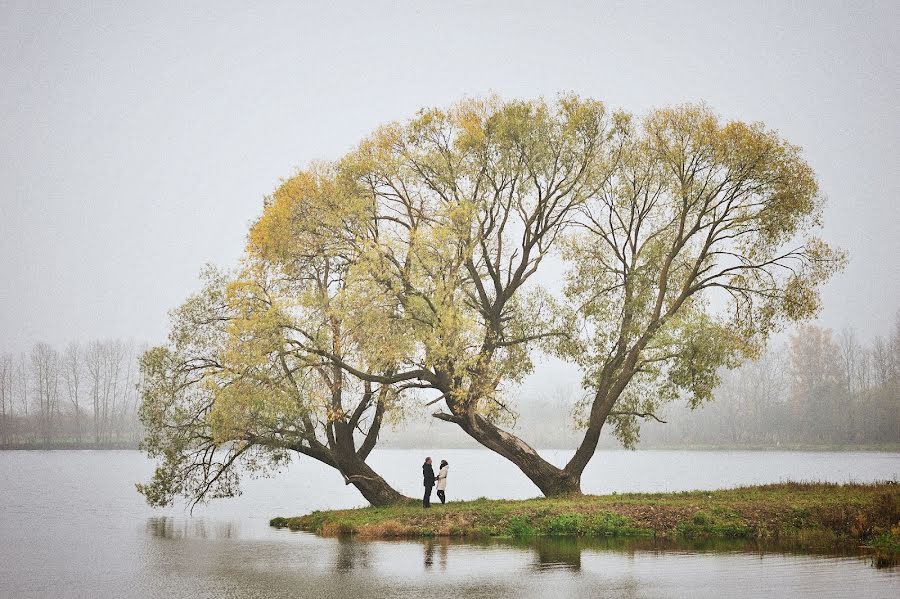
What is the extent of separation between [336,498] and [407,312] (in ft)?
90.8

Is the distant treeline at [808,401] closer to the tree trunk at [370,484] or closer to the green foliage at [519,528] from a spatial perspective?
the tree trunk at [370,484]

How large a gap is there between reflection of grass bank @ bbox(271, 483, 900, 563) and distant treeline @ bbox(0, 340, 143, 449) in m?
125

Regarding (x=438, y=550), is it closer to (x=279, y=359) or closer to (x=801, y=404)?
(x=279, y=359)

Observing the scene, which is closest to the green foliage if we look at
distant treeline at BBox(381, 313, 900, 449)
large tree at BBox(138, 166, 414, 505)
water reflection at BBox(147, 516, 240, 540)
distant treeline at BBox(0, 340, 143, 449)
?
large tree at BBox(138, 166, 414, 505)

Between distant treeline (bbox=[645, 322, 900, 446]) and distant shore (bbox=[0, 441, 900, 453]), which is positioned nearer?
distant shore (bbox=[0, 441, 900, 453])

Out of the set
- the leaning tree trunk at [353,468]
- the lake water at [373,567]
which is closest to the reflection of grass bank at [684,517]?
the lake water at [373,567]

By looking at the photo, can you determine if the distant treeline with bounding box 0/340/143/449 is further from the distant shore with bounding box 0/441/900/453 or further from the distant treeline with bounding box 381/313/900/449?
the distant treeline with bounding box 381/313/900/449

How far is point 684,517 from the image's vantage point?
25688 mm

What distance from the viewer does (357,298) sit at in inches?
1218

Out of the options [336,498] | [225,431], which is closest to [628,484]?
[336,498]

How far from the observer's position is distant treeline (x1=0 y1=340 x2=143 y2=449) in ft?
Result: 461

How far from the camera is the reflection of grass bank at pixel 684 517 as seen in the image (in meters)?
23.5

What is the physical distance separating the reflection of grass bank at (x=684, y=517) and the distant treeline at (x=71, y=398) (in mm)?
124992

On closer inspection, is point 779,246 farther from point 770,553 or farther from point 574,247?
point 770,553
